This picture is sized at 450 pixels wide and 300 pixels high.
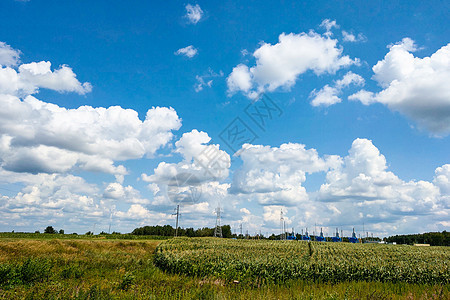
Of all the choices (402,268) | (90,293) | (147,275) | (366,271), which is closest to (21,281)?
(90,293)

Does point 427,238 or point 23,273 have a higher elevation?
point 23,273

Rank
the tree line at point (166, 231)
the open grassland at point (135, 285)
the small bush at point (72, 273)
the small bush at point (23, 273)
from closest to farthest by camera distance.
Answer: the open grassland at point (135, 285) → the small bush at point (23, 273) → the small bush at point (72, 273) → the tree line at point (166, 231)

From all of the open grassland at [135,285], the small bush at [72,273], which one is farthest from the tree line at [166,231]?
the small bush at [72,273]

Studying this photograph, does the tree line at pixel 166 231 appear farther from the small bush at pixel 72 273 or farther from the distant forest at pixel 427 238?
the small bush at pixel 72 273

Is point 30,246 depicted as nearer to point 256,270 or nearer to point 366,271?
point 256,270

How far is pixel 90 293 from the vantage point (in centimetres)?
977

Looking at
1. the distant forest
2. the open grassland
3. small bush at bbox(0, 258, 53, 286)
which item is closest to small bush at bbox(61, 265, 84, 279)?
the open grassland

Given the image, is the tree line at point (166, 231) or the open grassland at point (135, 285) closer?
the open grassland at point (135, 285)

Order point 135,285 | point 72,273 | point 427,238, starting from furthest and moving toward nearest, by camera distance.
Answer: point 427,238 → point 72,273 → point 135,285

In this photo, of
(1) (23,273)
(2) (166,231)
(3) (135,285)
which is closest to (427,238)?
(2) (166,231)

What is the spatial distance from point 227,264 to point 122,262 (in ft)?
29.6

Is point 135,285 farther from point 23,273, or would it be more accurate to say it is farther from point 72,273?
point 72,273

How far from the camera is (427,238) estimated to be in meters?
165

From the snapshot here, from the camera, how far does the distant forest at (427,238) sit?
15175cm
